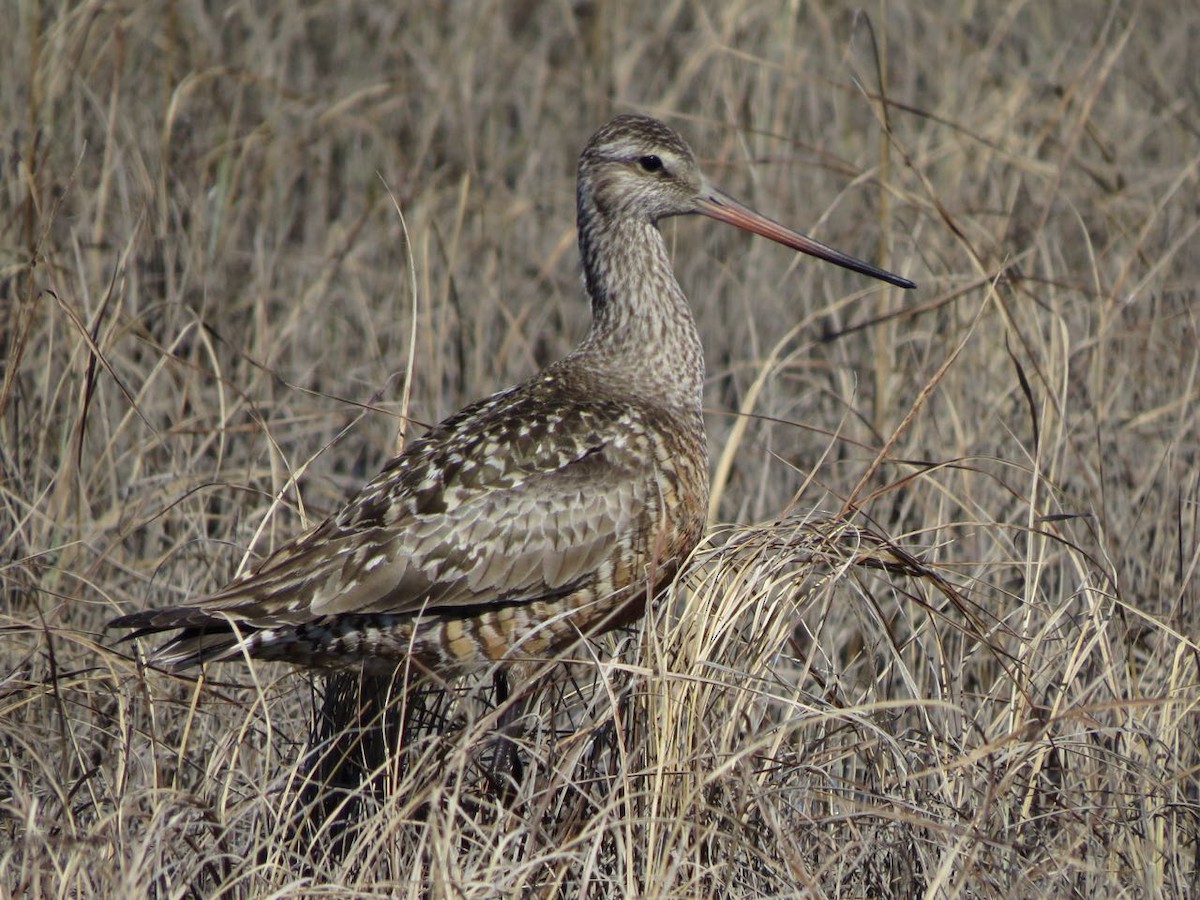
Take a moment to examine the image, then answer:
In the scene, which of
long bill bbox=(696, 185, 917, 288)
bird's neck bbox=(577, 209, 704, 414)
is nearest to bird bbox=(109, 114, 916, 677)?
bird's neck bbox=(577, 209, 704, 414)

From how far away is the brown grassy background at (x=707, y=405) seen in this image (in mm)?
3758

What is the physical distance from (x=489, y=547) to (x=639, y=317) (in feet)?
3.29

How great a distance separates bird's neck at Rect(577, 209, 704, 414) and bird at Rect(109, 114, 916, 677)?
3.5 inches

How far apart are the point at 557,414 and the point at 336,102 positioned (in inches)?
134

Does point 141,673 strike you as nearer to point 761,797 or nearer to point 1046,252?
point 761,797

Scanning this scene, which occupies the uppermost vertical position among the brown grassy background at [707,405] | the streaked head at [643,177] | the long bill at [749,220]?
the streaked head at [643,177]

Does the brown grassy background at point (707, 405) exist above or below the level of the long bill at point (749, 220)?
below

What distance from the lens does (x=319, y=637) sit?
4.29 meters

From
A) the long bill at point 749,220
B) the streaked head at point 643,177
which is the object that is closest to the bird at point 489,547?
the long bill at point 749,220

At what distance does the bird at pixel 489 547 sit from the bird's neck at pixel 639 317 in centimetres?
9

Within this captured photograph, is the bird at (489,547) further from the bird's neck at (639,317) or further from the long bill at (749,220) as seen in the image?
the long bill at (749,220)

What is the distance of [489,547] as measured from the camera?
172 inches

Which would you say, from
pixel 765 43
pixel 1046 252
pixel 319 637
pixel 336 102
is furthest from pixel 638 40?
pixel 319 637

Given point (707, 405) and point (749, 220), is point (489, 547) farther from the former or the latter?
Answer: point (707, 405)
